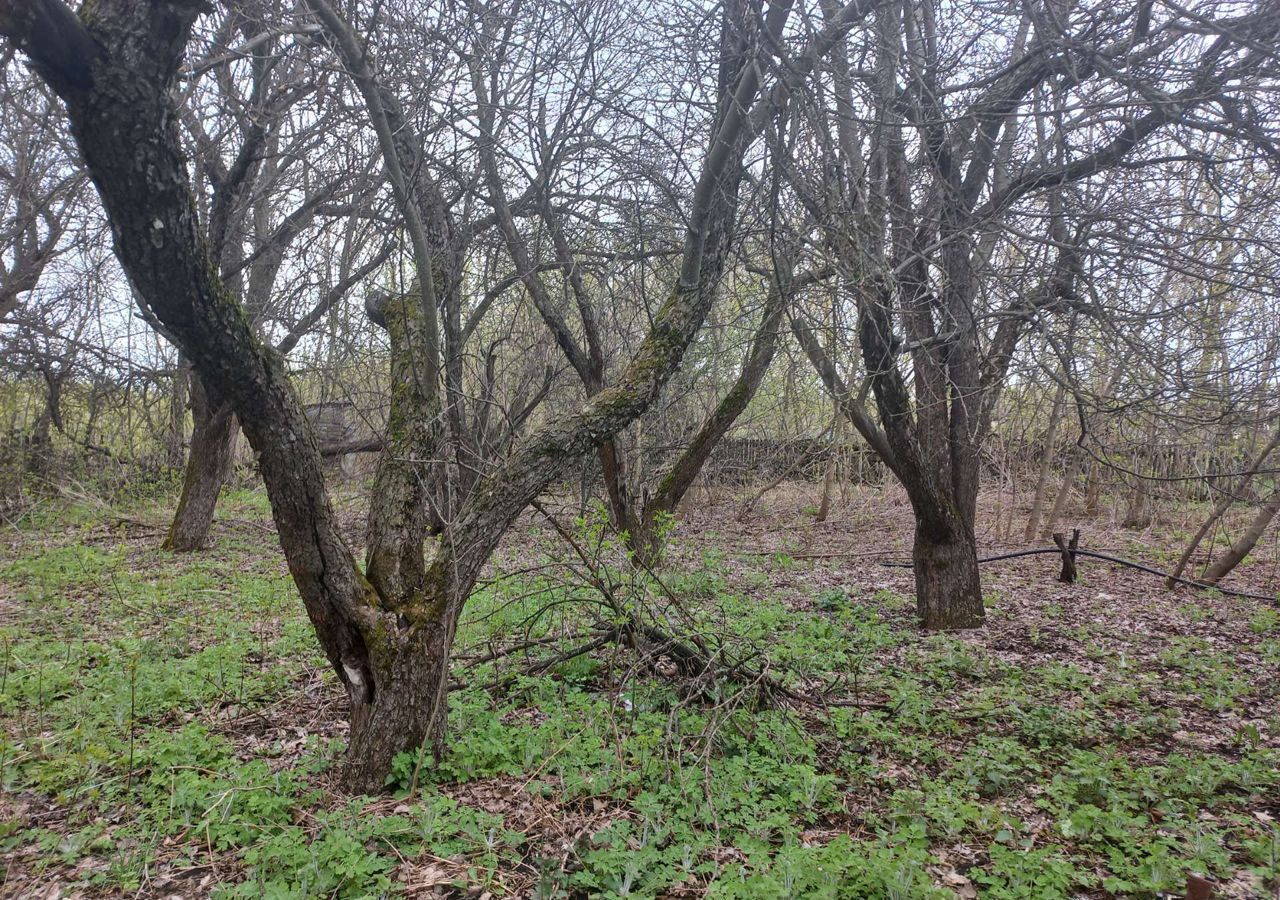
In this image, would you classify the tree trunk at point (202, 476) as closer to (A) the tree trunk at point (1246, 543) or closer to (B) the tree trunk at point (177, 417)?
(B) the tree trunk at point (177, 417)

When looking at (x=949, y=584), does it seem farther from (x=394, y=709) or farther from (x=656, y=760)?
(x=394, y=709)

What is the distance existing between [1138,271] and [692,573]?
4.83 m

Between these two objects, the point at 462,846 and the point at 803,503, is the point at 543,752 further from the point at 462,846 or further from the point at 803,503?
the point at 803,503

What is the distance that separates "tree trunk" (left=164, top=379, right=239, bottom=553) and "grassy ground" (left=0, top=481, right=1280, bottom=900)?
274 centimetres

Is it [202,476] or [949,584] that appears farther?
[202,476]

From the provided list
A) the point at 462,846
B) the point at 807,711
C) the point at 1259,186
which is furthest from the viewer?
the point at 1259,186

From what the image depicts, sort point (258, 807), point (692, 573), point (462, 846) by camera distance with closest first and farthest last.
Answer: 1. point (462, 846)
2. point (258, 807)
3. point (692, 573)

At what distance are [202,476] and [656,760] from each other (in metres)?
8.07

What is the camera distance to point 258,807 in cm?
311

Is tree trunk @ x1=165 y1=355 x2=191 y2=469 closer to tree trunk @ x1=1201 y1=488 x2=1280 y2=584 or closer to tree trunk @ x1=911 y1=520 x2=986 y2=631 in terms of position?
tree trunk @ x1=911 y1=520 x2=986 y2=631

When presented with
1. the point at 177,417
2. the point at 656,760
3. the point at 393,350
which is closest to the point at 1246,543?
the point at 656,760

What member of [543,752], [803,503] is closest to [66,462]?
[543,752]

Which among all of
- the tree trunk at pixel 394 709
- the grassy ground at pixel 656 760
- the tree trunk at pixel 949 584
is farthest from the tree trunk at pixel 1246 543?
the tree trunk at pixel 394 709

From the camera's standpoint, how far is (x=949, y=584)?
21.4ft
